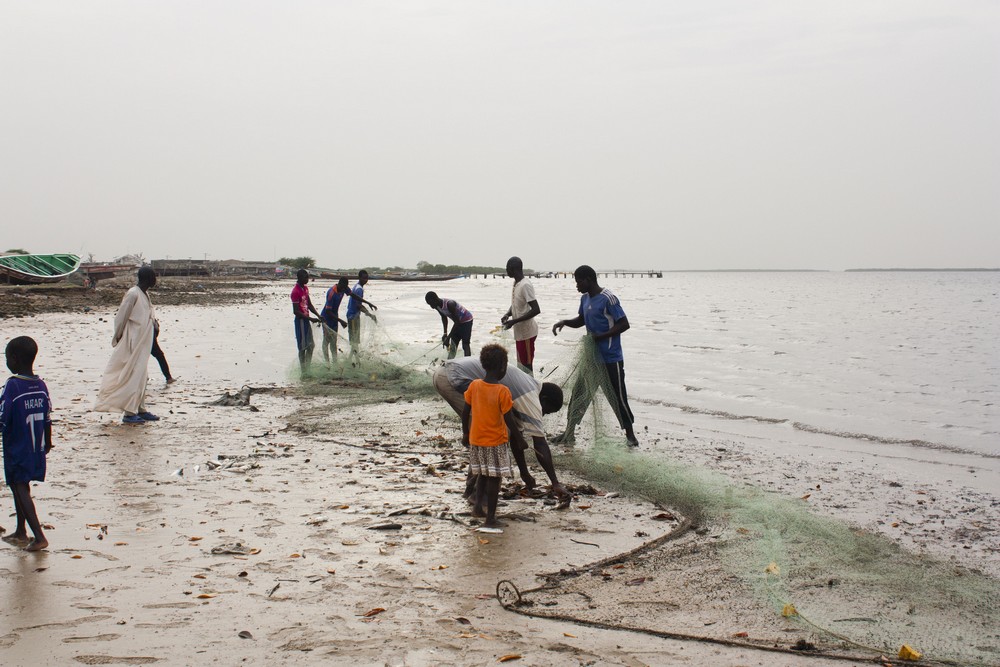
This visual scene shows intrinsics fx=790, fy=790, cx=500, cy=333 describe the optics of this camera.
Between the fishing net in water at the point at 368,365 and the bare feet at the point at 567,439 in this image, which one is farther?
the fishing net in water at the point at 368,365

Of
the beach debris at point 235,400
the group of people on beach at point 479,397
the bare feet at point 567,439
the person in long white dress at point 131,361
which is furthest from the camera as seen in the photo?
the beach debris at point 235,400

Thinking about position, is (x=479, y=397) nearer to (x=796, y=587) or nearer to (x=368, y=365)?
(x=796, y=587)

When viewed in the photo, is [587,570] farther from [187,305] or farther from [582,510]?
[187,305]

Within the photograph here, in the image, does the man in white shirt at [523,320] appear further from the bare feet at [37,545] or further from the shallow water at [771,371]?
the bare feet at [37,545]

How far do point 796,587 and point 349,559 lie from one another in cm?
227

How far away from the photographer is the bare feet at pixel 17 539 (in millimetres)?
4176

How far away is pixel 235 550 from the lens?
4.22 m

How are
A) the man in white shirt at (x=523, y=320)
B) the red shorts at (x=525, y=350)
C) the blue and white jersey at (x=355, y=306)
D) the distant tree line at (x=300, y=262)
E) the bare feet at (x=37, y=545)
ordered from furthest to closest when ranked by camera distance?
the distant tree line at (x=300, y=262) → the blue and white jersey at (x=355, y=306) → the red shorts at (x=525, y=350) → the man in white shirt at (x=523, y=320) → the bare feet at (x=37, y=545)

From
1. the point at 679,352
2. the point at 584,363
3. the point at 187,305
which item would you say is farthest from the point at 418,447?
the point at 187,305

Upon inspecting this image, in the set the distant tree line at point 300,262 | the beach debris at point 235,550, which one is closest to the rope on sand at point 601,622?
the beach debris at point 235,550

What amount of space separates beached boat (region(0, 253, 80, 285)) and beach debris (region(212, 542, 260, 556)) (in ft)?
116

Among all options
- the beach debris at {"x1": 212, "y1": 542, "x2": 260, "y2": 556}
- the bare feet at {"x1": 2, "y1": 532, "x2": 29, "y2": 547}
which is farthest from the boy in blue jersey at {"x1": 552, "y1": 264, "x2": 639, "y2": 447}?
the bare feet at {"x1": 2, "y1": 532, "x2": 29, "y2": 547}

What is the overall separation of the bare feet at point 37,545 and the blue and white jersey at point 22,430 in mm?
324

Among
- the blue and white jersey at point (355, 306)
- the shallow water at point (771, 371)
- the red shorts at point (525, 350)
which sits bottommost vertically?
the shallow water at point (771, 371)
